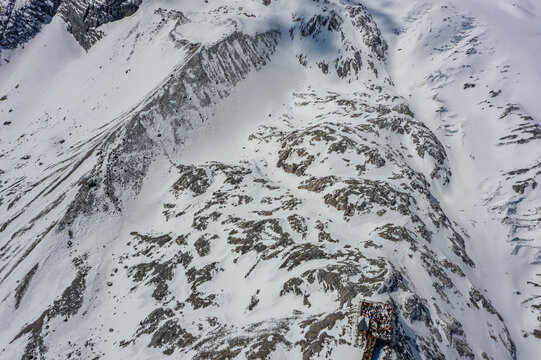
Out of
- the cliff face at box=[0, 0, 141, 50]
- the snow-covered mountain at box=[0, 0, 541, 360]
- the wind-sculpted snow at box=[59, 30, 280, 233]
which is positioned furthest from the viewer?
the cliff face at box=[0, 0, 141, 50]

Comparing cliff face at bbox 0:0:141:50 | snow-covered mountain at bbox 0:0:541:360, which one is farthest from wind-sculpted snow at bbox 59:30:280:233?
cliff face at bbox 0:0:141:50

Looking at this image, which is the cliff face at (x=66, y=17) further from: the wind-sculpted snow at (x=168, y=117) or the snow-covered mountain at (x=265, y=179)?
the wind-sculpted snow at (x=168, y=117)

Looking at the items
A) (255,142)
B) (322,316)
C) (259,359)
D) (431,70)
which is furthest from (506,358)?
(431,70)

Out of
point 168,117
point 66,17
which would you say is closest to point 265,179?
point 168,117

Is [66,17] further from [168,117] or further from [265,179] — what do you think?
[265,179]

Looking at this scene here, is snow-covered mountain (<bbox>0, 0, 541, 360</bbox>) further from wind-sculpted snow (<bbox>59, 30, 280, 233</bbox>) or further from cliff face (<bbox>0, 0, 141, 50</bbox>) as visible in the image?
cliff face (<bbox>0, 0, 141, 50</bbox>)

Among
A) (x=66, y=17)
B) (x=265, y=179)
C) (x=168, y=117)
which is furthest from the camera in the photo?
(x=66, y=17)

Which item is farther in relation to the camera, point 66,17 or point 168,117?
point 66,17

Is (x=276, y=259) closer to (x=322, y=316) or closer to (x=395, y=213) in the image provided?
(x=322, y=316)

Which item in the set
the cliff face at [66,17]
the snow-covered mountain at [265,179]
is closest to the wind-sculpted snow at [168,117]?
the snow-covered mountain at [265,179]
